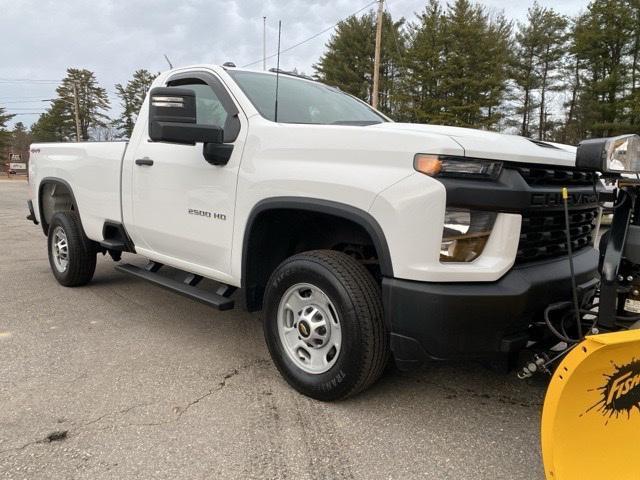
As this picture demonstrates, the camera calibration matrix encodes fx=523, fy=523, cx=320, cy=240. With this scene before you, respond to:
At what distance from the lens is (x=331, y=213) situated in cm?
269

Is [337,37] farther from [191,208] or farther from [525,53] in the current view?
[191,208]

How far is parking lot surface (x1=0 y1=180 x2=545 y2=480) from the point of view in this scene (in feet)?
7.77

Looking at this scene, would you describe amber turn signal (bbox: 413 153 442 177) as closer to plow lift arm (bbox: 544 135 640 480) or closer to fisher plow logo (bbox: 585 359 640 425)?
plow lift arm (bbox: 544 135 640 480)

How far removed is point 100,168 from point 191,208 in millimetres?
1531

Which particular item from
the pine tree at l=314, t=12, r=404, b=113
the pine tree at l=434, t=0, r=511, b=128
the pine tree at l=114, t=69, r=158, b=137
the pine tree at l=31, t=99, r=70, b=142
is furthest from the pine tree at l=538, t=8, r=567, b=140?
the pine tree at l=31, t=99, r=70, b=142

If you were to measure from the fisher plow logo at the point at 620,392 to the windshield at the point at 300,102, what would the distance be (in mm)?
1964

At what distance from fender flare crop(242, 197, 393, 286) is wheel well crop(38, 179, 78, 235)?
3510mm

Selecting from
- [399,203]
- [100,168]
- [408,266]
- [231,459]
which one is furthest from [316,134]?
[100,168]

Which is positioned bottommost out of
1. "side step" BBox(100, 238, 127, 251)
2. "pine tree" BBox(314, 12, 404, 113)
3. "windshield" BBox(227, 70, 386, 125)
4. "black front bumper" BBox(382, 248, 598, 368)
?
"side step" BBox(100, 238, 127, 251)

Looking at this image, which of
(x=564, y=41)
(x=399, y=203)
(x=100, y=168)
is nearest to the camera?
(x=399, y=203)

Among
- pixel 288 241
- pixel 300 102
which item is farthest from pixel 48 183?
pixel 288 241

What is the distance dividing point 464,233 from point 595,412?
2.89ft

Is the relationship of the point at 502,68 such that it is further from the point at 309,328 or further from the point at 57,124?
the point at 57,124

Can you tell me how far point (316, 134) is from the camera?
281 centimetres
